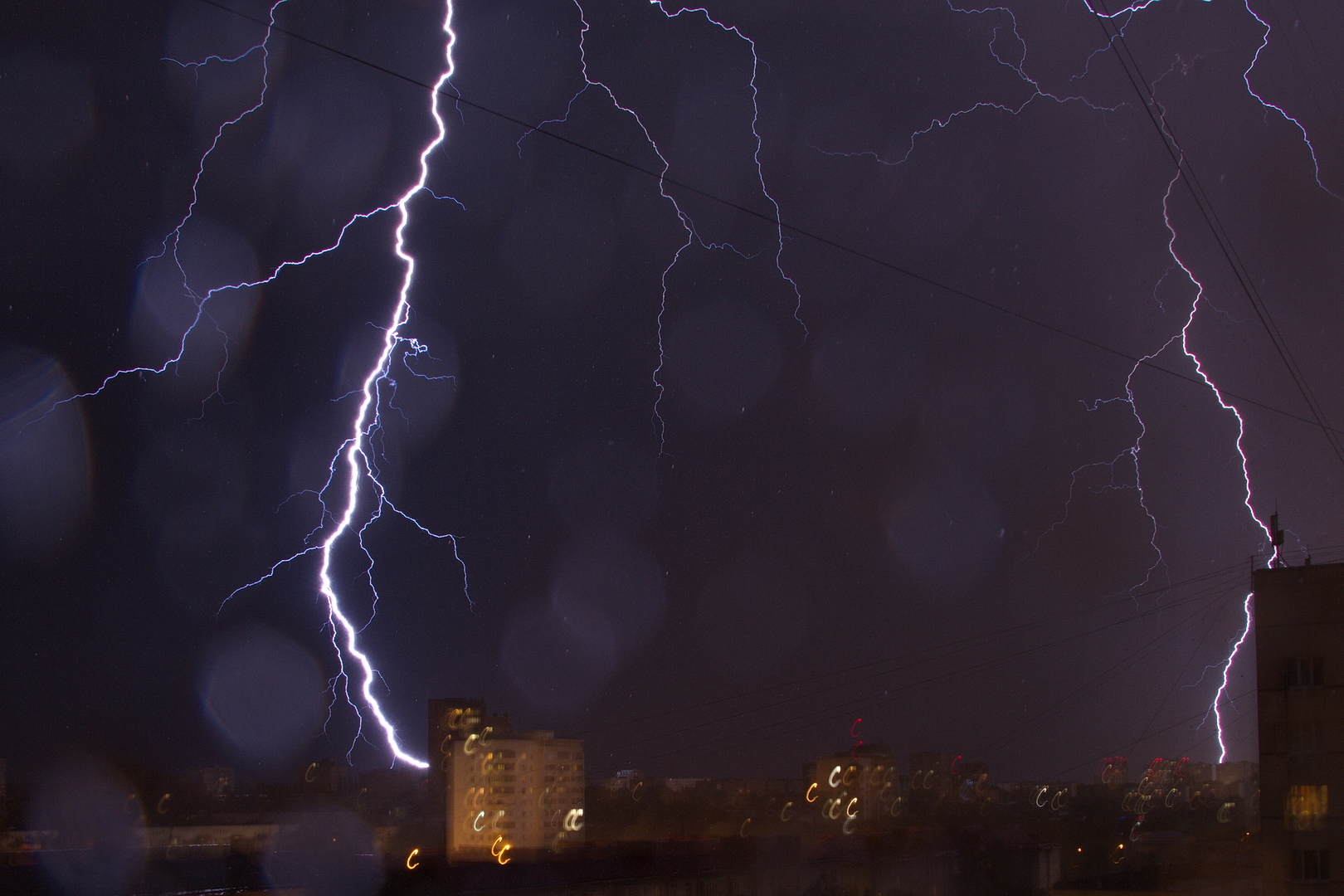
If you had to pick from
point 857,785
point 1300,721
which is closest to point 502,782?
point 857,785

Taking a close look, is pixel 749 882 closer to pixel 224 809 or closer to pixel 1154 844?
pixel 1154 844

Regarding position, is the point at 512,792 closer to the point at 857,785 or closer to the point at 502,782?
the point at 502,782

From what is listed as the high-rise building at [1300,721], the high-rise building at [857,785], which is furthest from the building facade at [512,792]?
the high-rise building at [1300,721]

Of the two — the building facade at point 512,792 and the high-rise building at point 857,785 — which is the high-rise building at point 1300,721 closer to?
the building facade at point 512,792

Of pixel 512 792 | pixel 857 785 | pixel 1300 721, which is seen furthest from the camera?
pixel 857 785

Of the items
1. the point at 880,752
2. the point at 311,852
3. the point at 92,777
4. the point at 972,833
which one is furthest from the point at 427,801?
the point at 972,833

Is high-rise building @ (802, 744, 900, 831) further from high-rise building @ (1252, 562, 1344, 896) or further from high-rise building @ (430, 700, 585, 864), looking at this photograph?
high-rise building @ (1252, 562, 1344, 896)
